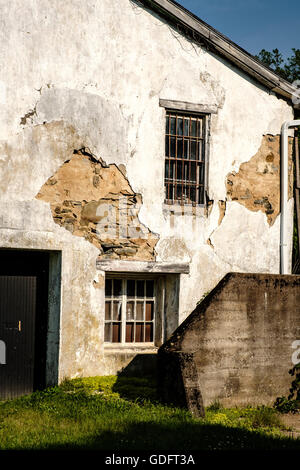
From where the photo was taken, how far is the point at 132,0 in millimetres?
11117

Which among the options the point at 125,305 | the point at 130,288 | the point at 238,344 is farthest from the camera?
the point at 130,288

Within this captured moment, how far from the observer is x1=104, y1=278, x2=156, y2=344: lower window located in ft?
36.5

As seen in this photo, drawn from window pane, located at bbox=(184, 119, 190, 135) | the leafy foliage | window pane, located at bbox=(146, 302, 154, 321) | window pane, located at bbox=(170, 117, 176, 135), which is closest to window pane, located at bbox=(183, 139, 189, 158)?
window pane, located at bbox=(184, 119, 190, 135)

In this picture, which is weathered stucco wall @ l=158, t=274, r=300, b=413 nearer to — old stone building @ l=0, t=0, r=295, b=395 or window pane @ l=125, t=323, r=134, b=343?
old stone building @ l=0, t=0, r=295, b=395

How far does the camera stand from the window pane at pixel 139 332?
444 inches

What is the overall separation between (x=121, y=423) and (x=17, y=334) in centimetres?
317

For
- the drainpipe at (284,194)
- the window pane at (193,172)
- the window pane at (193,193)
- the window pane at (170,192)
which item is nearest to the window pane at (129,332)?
the window pane at (170,192)

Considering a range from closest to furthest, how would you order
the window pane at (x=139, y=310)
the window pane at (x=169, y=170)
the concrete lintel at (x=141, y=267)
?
the concrete lintel at (x=141, y=267)
the window pane at (x=139, y=310)
the window pane at (x=169, y=170)

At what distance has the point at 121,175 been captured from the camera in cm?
1092

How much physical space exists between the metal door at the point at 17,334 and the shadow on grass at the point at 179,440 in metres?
3.16

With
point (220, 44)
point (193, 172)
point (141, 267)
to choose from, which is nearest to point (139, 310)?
point (141, 267)

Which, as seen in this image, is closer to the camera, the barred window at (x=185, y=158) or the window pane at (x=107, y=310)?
the window pane at (x=107, y=310)

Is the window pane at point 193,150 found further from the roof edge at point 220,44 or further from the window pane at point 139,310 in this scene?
the window pane at point 139,310

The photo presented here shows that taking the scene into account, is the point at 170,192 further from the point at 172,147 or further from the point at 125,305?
the point at 125,305
